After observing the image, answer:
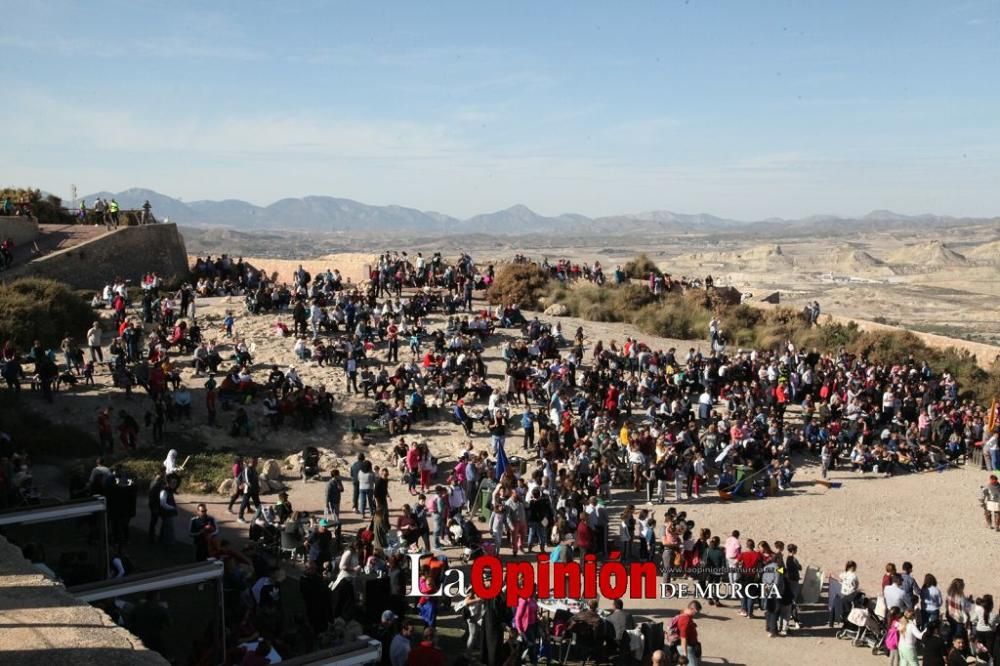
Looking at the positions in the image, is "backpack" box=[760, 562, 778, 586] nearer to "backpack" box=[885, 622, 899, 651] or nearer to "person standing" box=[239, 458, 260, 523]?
"backpack" box=[885, 622, 899, 651]

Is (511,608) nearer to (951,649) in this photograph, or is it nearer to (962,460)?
(951,649)

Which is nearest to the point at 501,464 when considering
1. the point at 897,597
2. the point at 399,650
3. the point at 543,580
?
the point at 543,580

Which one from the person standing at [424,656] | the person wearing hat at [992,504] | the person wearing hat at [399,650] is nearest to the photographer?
Result: the person standing at [424,656]

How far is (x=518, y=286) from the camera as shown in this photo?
3234 centimetres

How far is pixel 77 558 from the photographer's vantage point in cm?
866

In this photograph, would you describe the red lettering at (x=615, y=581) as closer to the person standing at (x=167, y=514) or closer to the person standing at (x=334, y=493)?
the person standing at (x=334, y=493)

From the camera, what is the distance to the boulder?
31422 mm

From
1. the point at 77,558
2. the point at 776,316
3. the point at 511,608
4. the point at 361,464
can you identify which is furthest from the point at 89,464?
the point at 776,316

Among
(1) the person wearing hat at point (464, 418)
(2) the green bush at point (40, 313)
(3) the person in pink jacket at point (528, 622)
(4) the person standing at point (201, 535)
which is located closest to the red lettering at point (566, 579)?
(3) the person in pink jacket at point (528, 622)

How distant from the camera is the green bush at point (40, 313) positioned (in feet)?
70.5

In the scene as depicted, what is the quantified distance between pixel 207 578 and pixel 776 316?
2734 centimetres

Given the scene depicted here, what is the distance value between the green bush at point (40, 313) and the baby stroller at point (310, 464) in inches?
344

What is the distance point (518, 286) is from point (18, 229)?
55.5ft

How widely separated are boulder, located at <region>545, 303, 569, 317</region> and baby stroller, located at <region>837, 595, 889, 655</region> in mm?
20329
